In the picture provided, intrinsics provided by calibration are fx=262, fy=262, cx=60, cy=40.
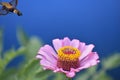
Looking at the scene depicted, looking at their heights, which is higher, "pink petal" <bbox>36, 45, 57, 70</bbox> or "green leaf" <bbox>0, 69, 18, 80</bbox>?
"pink petal" <bbox>36, 45, 57, 70</bbox>

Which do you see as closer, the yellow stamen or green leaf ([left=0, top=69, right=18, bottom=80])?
green leaf ([left=0, top=69, right=18, bottom=80])

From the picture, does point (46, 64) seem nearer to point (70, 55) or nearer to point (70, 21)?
point (70, 55)

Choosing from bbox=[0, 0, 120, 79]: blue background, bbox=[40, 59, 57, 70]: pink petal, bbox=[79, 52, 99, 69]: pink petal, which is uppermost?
bbox=[0, 0, 120, 79]: blue background

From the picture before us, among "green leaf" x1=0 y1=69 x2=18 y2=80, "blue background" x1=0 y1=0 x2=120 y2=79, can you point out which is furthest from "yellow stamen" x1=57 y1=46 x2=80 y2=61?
"blue background" x1=0 y1=0 x2=120 y2=79

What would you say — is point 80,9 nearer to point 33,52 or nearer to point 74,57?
point 74,57

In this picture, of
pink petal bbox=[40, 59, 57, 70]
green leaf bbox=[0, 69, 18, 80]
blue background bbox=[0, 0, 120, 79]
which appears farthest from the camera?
blue background bbox=[0, 0, 120, 79]

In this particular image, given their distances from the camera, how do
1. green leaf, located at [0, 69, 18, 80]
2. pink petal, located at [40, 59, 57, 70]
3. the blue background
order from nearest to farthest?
1. green leaf, located at [0, 69, 18, 80]
2. pink petal, located at [40, 59, 57, 70]
3. the blue background

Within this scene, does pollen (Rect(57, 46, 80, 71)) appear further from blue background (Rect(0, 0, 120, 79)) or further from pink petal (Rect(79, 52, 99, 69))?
blue background (Rect(0, 0, 120, 79))

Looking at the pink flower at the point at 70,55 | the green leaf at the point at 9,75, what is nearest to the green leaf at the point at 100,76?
the pink flower at the point at 70,55

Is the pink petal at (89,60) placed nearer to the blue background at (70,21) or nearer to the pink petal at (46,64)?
the pink petal at (46,64)

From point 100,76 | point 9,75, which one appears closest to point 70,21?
point 100,76
